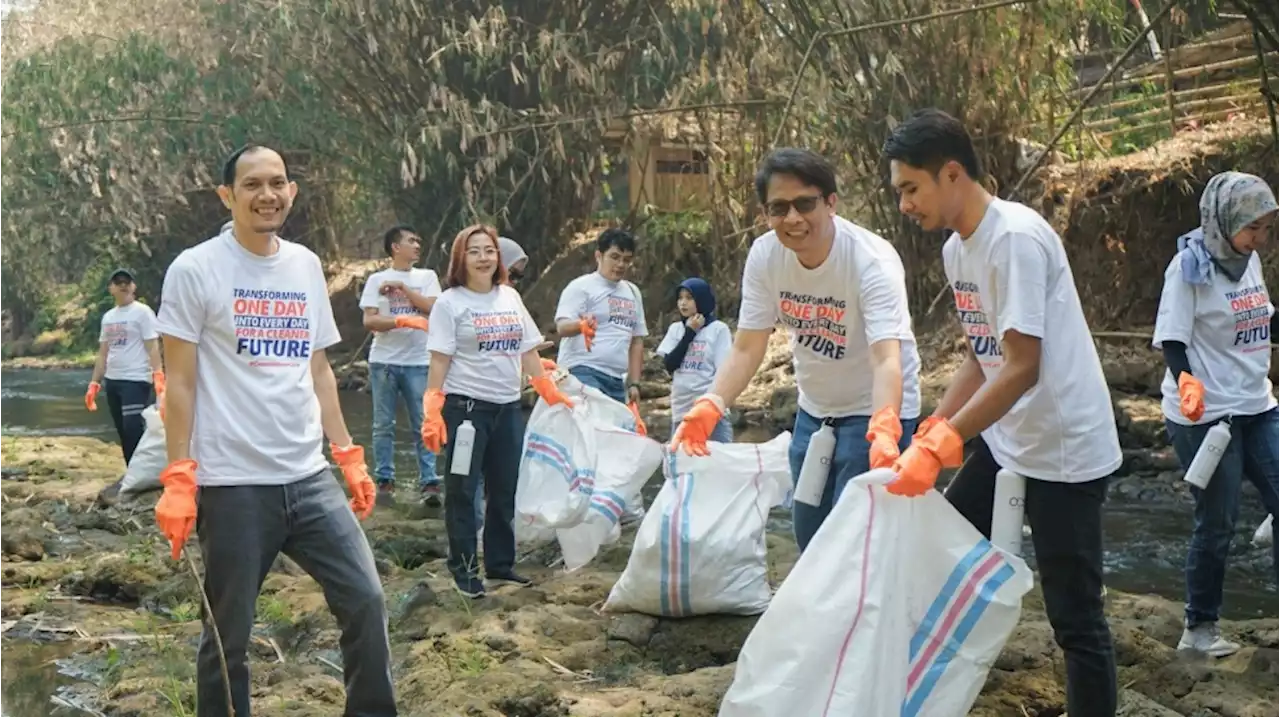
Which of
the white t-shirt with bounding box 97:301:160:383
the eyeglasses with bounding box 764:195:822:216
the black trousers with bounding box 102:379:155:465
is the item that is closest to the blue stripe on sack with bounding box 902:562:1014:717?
the eyeglasses with bounding box 764:195:822:216

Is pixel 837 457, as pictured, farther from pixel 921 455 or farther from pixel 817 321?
pixel 921 455

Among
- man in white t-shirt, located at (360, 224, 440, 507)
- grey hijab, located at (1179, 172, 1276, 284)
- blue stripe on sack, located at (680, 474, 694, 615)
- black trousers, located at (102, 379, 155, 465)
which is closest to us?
grey hijab, located at (1179, 172, 1276, 284)

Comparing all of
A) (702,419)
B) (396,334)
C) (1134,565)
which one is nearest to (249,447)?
(702,419)

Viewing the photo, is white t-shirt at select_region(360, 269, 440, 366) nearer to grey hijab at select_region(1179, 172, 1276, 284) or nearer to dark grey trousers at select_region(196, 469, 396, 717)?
dark grey trousers at select_region(196, 469, 396, 717)

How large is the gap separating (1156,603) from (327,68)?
14330mm

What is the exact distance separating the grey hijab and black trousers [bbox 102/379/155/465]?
23.6 feet

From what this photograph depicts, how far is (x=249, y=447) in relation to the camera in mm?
3557

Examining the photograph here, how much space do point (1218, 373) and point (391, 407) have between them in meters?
5.27

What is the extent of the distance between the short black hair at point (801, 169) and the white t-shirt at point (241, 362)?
1.35 metres

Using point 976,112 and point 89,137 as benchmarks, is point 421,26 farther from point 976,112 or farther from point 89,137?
point 976,112

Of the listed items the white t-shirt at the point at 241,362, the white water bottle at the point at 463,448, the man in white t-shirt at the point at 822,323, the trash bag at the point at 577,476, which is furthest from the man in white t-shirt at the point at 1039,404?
the trash bag at the point at 577,476

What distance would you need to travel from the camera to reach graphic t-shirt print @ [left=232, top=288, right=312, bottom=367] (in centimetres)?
359

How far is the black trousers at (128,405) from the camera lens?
9570 millimetres

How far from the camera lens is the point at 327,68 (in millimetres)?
17625
